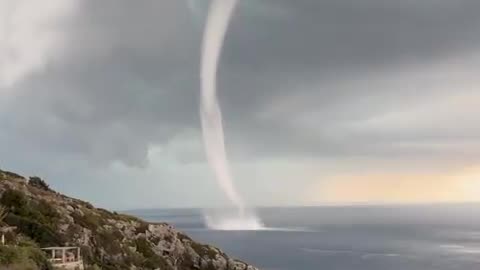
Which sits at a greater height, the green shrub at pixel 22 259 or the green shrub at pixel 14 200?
the green shrub at pixel 14 200

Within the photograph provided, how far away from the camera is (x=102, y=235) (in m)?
48.7

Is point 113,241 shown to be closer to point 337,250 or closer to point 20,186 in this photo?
point 20,186

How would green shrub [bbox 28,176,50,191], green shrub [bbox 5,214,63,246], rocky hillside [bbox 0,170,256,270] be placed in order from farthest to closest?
green shrub [bbox 28,176,50,191] → rocky hillside [bbox 0,170,256,270] → green shrub [bbox 5,214,63,246]

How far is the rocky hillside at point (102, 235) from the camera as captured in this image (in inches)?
1681

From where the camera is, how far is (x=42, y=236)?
41.8 meters

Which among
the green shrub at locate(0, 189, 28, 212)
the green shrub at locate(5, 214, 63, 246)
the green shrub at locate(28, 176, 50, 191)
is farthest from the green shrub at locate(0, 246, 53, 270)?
the green shrub at locate(28, 176, 50, 191)

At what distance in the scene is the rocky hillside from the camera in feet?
140

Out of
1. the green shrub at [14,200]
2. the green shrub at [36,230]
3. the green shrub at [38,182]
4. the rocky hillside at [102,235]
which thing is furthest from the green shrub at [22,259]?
the green shrub at [38,182]

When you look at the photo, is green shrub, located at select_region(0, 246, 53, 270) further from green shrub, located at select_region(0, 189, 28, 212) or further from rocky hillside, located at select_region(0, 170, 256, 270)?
green shrub, located at select_region(0, 189, 28, 212)

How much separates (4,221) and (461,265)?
13401cm

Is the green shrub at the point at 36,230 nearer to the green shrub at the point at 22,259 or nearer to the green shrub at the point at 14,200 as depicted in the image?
the green shrub at the point at 14,200

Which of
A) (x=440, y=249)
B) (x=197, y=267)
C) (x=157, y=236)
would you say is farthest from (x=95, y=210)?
(x=440, y=249)

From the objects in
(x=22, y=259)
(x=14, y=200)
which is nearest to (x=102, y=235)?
(x=14, y=200)

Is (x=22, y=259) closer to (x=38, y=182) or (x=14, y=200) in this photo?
(x=14, y=200)
